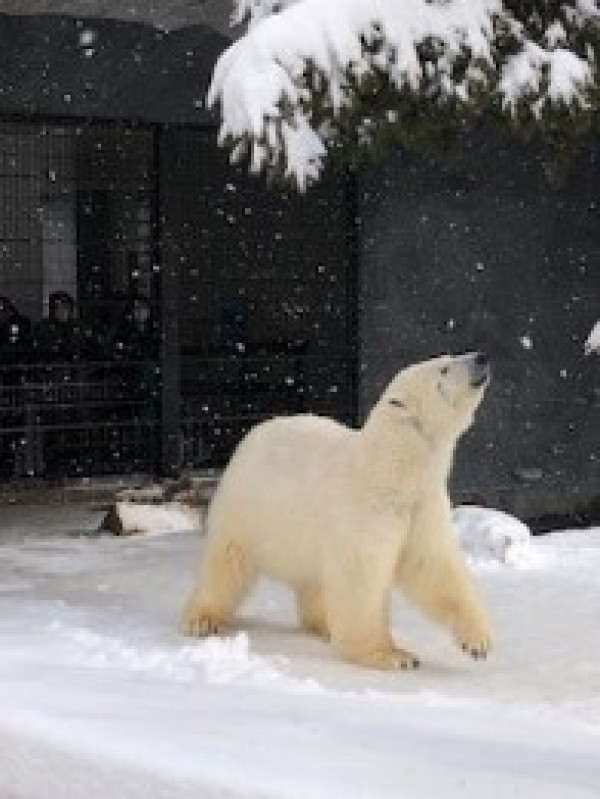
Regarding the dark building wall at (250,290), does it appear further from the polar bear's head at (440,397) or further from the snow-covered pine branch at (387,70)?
the polar bear's head at (440,397)

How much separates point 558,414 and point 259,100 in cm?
657

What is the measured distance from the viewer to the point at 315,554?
6.12 meters

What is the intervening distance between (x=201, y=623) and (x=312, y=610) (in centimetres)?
44

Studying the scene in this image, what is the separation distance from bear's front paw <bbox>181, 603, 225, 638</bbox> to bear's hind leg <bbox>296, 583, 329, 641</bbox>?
0.33 meters

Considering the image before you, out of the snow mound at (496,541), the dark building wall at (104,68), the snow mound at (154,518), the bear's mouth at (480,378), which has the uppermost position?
the dark building wall at (104,68)

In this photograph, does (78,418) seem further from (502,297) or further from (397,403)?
(397,403)

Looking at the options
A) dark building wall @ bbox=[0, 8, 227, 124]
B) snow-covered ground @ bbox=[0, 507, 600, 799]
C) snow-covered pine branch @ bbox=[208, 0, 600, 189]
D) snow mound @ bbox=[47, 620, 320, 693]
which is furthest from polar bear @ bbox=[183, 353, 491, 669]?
dark building wall @ bbox=[0, 8, 227, 124]

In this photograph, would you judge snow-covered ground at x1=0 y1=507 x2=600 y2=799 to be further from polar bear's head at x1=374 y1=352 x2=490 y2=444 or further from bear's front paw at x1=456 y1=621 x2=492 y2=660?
polar bear's head at x1=374 y1=352 x2=490 y2=444

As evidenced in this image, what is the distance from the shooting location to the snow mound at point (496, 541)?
8.19 m

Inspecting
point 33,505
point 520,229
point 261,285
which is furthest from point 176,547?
point 261,285

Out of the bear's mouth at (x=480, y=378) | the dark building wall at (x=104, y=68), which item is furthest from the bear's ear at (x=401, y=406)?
the dark building wall at (x=104, y=68)

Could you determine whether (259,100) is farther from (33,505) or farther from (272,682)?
(33,505)

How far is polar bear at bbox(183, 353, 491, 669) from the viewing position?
232 inches

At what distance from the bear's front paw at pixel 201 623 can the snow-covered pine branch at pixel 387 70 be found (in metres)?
1.78
